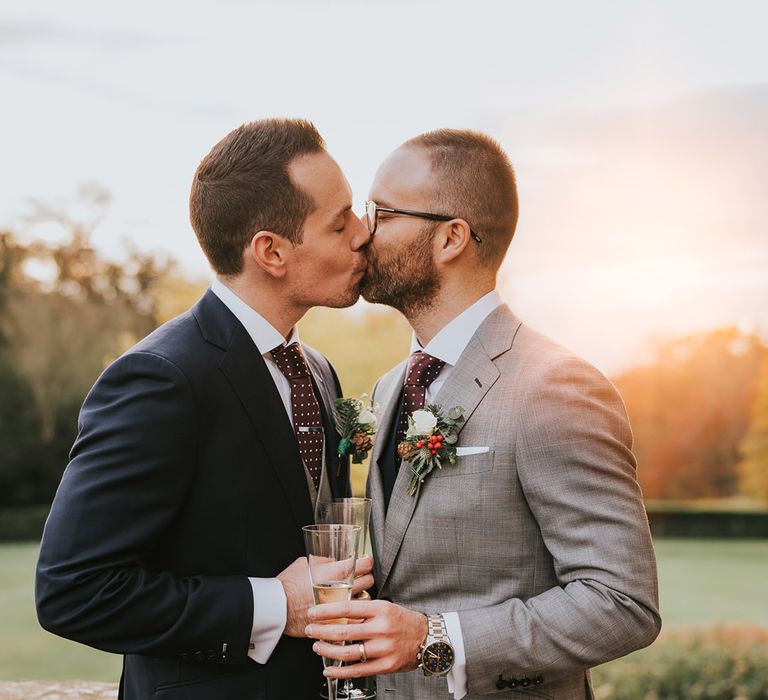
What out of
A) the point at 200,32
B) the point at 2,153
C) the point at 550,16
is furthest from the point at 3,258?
the point at 550,16

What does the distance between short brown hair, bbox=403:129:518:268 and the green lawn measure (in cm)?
2063

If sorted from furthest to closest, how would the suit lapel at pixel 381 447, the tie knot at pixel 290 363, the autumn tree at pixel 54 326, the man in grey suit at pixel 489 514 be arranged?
the autumn tree at pixel 54 326, the tie knot at pixel 290 363, the suit lapel at pixel 381 447, the man in grey suit at pixel 489 514

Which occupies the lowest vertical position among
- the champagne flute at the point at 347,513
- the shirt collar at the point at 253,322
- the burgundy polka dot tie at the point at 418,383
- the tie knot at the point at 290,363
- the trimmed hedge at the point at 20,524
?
the trimmed hedge at the point at 20,524

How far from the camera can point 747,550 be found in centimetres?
2938

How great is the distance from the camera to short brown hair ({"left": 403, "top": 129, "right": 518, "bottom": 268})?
11.4 feet

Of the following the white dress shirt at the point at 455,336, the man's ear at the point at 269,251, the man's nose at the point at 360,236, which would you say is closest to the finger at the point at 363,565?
the white dress shirt at the point at 455,336

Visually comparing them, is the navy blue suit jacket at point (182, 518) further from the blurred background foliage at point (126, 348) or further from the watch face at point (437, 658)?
the blurred background foliage at point (126, 348)

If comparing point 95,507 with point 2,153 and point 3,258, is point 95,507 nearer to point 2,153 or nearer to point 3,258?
point 3,258

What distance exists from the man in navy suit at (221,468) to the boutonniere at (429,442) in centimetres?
35

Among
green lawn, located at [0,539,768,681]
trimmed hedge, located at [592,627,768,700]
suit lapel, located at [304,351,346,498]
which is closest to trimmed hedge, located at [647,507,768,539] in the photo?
green lawn, located at [0,539,768,681]

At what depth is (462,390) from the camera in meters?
3.12

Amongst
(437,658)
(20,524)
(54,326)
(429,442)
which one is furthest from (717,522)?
(437,658)

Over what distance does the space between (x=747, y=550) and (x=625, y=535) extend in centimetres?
2934

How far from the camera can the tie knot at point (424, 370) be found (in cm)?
338
